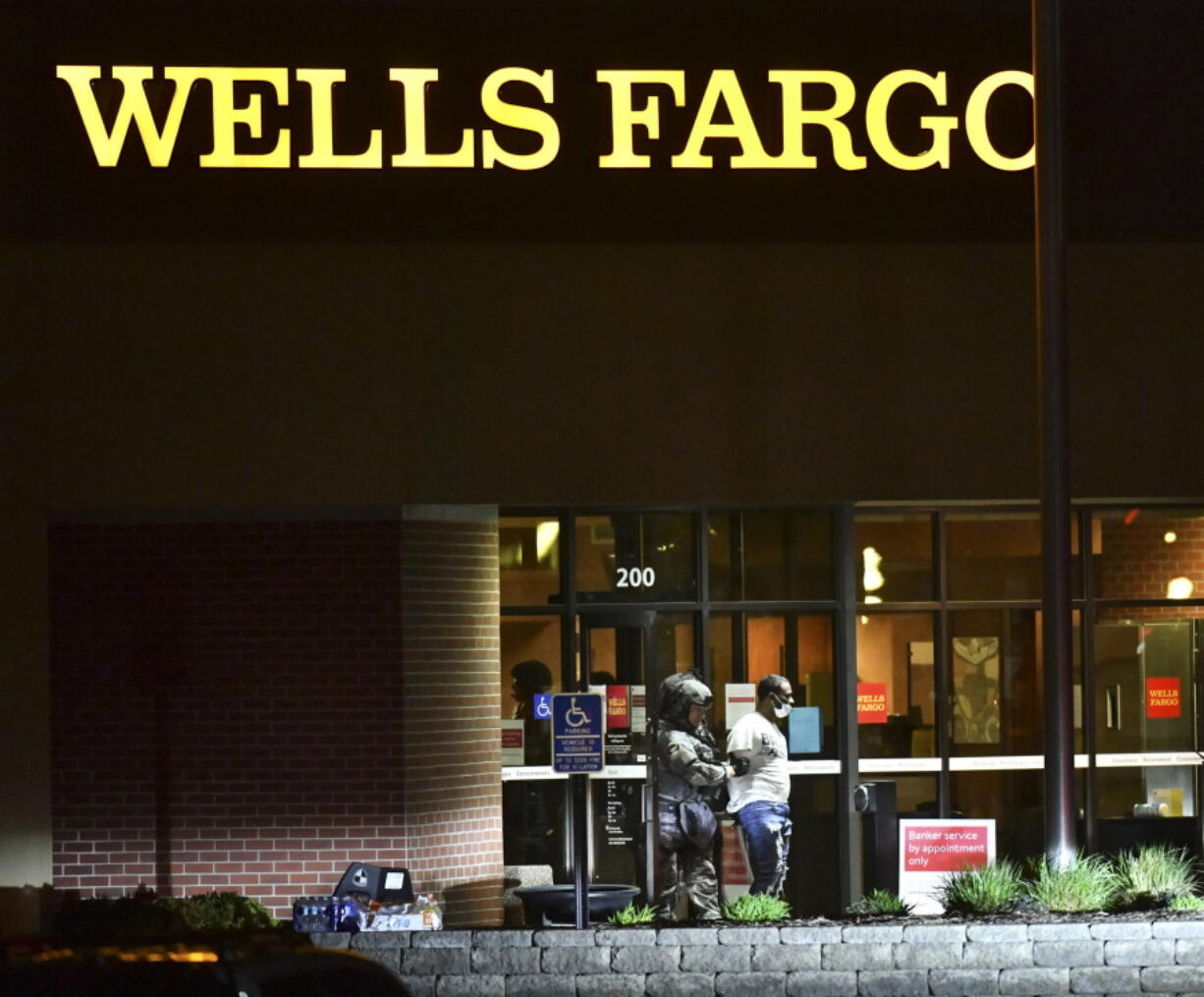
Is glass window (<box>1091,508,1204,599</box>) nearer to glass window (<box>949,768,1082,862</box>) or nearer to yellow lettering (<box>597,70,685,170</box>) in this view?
glass window (<box>949,768,1082,862</box>)

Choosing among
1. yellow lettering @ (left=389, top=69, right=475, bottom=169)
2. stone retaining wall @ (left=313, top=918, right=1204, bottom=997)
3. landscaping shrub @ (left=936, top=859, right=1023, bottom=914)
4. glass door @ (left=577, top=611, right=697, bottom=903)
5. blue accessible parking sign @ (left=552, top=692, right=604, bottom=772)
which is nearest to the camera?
stone retaining wall @ (left=313, top=918, right=1204, bottom=997)

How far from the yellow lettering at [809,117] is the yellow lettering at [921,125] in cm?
19

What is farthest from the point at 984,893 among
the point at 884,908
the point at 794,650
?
the point at 794,650

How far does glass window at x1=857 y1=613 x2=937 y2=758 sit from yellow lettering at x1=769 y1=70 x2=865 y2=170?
4.03 m

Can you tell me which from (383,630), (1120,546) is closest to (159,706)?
(383,630)

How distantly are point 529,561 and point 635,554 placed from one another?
0.94 metres

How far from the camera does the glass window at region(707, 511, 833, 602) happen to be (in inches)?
646

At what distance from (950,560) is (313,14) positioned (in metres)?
7.29

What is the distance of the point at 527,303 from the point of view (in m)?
15.5

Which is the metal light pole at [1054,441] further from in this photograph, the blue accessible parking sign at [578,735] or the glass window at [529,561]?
the glass window at [529,561]

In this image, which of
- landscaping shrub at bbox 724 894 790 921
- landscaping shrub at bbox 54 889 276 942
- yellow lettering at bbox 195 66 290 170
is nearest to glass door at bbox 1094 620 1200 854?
landscaping shrub at bbox 724 894 790 921

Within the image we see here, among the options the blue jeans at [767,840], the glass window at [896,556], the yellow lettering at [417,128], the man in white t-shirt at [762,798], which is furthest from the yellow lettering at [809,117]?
the blue jeans at [767,840]

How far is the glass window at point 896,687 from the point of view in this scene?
1652 centimetres

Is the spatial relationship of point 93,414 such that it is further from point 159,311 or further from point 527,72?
point 527,72
